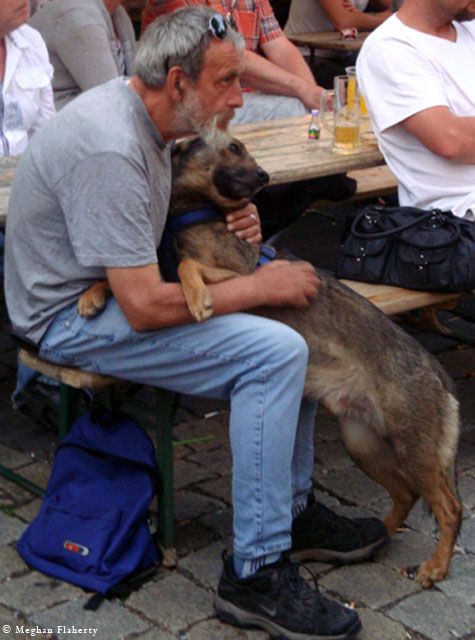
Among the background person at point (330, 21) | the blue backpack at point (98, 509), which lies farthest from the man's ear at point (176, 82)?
the background person at point (330, 21)

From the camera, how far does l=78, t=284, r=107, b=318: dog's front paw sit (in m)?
3.54

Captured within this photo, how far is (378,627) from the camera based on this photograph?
A: 3539 mm

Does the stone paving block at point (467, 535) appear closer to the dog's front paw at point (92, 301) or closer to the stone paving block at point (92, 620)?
the stone paving block at point (92, 620)

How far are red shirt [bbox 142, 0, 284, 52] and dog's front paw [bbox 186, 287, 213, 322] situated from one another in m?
2.97

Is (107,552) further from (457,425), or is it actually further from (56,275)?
(457,425)

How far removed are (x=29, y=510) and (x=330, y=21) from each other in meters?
4.94

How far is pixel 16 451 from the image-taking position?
15.1 feet

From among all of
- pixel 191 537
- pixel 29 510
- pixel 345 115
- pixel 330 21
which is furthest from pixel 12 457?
pixel 330 21

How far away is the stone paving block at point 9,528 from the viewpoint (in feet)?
13.0

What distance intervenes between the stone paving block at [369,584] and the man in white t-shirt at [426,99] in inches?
56.7

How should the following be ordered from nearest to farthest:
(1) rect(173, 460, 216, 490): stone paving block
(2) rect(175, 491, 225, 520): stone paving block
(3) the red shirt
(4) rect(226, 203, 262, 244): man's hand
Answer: (4) rect(226, 203, 262, 244): man's hand
(2) rect(175, 491, 225, 520): stone paving block
(1) rect(173, 460, 216, 490): stone paving block
(3) the red shirt

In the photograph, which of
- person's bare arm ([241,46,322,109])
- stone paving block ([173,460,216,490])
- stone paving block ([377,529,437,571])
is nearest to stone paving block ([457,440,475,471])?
stone paving block ([377,529,437,571])

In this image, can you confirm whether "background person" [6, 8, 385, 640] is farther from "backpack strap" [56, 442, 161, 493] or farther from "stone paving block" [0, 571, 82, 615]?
"stone paving block" [0, 571, 82, 615]

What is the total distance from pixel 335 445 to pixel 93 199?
5.86ft
